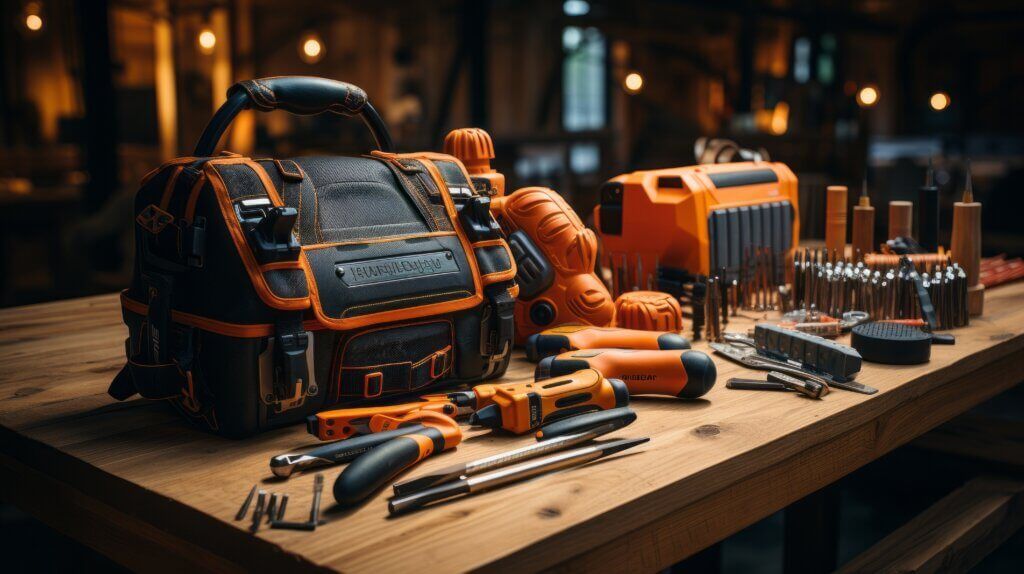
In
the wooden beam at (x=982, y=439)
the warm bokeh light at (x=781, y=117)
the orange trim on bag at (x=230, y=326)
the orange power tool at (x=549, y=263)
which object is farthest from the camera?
the warm bokeh light at (x=781, y=117)

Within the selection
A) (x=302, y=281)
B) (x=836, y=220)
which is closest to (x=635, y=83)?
(x=836, y=220)

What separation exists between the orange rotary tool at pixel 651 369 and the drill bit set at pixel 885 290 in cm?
66

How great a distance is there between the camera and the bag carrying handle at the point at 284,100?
149 cm

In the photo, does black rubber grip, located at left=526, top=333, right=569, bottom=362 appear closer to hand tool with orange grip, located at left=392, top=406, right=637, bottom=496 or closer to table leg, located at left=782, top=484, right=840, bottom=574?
hand tool with orange grip, located at left=392, top=406, right=637, bottom=496

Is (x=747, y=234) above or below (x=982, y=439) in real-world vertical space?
above

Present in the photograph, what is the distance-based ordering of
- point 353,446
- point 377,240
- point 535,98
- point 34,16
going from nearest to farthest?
point 353,446 → point 377,240 → point 34,16 → point 535,98

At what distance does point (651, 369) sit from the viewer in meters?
1.56

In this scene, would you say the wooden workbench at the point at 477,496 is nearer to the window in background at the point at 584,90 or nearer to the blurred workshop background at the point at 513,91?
the blurred workshop background at the point at 513,91

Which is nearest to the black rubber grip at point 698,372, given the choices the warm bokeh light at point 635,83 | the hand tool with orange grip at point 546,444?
the hand tool with orange grip at point 546,444

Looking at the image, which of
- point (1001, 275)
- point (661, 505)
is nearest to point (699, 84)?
point (1001, 275)

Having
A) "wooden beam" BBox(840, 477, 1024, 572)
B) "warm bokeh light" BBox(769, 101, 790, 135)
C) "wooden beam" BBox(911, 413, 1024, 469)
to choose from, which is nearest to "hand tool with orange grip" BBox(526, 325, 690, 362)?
"wooden beam" BBox(840, 477, 1024, 572)

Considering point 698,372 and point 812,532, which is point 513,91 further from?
point 698,372

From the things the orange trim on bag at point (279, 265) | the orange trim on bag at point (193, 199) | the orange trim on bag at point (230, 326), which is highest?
the orange trim on bag at point (193, 199)

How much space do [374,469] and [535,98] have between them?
1035 centimetres
